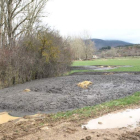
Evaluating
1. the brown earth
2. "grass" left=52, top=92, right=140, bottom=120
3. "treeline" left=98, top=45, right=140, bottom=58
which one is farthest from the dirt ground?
"treeline" left=98, top=45, right=140, bottom=58

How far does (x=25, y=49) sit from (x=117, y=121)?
37.5ft

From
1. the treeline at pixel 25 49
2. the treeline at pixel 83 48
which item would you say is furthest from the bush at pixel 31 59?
the treeline at pixel 83 48

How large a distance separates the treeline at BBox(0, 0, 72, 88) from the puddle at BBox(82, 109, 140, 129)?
30.5 ft

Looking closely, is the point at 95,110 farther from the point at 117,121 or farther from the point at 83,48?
the point at 83,48

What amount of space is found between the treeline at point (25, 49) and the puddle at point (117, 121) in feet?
30.5

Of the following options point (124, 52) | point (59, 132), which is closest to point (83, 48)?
point (124, 52)

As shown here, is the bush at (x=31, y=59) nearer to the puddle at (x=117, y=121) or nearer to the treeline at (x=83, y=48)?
the puddle at (x=117, y=121)

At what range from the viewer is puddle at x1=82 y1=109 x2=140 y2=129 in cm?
508

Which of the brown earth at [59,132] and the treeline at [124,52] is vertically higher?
the treeline at [124,52]

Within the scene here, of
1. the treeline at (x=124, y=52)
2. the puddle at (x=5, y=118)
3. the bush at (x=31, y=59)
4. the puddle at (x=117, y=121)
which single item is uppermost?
the treeline at (x=124, y=52)

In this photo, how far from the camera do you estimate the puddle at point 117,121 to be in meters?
5.08

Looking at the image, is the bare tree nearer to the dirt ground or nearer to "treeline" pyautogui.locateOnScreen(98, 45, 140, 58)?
the dirt ground

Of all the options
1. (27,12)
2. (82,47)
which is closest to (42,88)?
(27,12)

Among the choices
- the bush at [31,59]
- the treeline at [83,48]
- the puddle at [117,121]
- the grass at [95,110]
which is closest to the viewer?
the puddle at [117,121]
